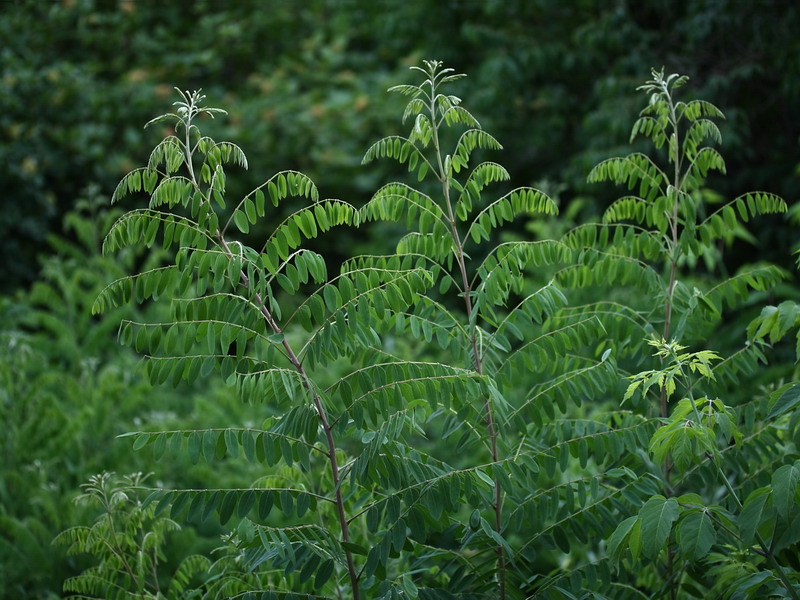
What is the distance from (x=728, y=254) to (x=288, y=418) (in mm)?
5584

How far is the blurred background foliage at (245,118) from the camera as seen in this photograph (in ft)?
16.5

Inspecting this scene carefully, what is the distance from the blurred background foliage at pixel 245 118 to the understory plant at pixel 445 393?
174 cm

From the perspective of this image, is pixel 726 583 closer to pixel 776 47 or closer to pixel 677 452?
pixel 677 452

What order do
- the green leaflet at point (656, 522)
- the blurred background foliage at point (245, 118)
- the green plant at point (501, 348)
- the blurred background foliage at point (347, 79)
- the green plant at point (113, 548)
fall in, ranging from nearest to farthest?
the green leaflet at point (656, 522) → the green plant at point (501, 348) → the green plant at point (113, 548) → the blurred background foliage at point (245, 118) → the blurred background foliage at point (347, 79)

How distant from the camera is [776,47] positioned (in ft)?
21.3

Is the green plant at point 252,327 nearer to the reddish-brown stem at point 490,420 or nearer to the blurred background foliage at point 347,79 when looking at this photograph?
the reddish-brown stem at point 490,420

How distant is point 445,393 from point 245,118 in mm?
7516

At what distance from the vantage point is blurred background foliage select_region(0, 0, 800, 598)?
5.04 meters

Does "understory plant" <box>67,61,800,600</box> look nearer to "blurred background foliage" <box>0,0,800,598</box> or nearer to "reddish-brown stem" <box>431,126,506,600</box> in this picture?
"reddish-brown stem" <box>431,126,506,600</box>

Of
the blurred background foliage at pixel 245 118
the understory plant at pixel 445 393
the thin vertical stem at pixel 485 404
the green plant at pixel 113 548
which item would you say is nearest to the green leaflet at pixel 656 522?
the understory plant at pixel 445 393

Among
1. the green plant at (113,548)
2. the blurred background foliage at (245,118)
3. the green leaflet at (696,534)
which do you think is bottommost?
the green leaflet at (696,534)

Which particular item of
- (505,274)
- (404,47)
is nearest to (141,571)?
(505,274)

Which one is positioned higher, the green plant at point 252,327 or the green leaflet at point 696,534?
the green plant at point 252,327

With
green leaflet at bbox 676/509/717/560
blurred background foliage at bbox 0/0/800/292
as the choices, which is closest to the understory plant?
green leaflet at bbox 676/509/717/560
